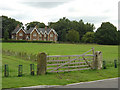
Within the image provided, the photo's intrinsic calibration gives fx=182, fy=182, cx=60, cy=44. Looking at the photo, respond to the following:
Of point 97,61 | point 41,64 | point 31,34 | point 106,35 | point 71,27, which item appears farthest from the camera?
point 71,27

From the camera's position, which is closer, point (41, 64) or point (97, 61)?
point (41, 64)

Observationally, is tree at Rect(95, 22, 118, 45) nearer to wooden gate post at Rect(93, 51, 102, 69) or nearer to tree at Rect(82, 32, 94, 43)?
tree at Rect(82, 32, 94, 43)

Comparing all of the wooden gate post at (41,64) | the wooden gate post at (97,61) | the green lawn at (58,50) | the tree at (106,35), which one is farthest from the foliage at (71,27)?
the wooden gate post at (41,64)

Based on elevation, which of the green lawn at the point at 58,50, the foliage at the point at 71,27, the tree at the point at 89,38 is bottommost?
the green lawn at the point at 58,50

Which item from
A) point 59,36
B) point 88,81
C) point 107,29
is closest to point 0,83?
point 88,81

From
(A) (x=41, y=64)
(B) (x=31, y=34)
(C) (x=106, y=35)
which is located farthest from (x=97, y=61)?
(B) (x=31, y=34)

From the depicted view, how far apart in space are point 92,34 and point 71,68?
82.9m

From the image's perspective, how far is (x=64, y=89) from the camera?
8.81 m

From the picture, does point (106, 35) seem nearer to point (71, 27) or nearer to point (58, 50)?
point (71, 27)

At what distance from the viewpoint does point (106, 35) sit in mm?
86438

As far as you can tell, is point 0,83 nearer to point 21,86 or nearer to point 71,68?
point 21,86

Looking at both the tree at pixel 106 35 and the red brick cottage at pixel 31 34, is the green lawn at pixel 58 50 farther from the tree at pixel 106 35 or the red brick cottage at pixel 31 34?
the red brick cottage at pixel 31 34

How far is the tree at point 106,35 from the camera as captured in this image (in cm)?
8667

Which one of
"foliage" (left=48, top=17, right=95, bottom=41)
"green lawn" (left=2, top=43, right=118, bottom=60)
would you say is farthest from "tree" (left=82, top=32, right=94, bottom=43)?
"green lawn" (left=2, top=43, right=118, bottom=60)
